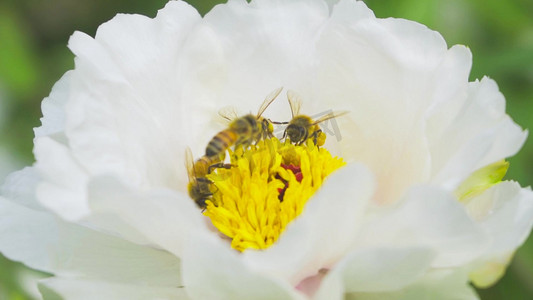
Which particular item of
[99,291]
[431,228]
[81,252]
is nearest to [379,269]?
[431,228]

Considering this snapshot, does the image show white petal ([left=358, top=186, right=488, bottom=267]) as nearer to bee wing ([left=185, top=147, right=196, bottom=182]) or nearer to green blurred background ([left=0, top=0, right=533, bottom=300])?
bee wing ([left=185, top=147, right=196, bottom=182])

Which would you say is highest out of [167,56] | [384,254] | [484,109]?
[167,56]

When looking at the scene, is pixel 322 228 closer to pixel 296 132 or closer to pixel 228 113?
pixel 296 132

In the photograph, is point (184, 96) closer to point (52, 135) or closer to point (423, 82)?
point (52, 135)

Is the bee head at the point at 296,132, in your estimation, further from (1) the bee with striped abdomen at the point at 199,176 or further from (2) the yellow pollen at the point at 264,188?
(1) the bee with striped abdomen at the point at 199,176

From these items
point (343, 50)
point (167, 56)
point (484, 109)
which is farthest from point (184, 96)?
point (484, 109)

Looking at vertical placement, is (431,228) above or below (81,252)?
below
